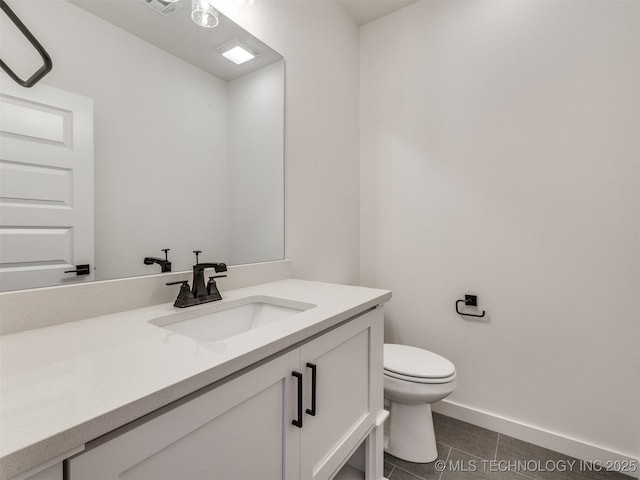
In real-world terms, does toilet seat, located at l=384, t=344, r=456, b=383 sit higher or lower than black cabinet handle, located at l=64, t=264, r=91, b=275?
lower

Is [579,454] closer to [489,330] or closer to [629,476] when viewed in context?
[629,476]

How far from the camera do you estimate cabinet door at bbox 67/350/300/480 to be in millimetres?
448


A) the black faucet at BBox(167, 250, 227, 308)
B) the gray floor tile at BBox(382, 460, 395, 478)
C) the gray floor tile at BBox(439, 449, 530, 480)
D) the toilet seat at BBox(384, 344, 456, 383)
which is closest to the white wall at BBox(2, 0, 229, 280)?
the black faucet at BBox(167, 250, 227, 308)

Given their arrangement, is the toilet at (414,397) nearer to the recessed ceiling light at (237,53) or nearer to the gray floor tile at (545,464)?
the gray floor tile at (545,464)

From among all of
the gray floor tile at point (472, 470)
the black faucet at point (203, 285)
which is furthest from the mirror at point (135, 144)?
the gray floor tile at point (472, 470)

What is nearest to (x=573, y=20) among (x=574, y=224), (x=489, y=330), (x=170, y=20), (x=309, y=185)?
(x=574, y=224)

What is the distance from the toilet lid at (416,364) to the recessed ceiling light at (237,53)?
5.23 feet

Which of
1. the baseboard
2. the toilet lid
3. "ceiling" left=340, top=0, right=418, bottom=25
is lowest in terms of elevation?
the baseboard

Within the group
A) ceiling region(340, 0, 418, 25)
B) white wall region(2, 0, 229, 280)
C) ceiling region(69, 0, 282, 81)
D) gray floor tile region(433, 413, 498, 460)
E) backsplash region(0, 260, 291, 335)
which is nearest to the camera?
backsplash region(0, 260, 291, 335)

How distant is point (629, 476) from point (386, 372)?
1.18 meters

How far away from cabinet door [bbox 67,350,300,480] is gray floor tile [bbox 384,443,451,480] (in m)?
0.96

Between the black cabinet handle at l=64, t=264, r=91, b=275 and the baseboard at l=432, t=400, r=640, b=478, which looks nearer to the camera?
the black cabinet handle at l=64, t=264, r=91, b=275

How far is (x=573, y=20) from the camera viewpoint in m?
1.50

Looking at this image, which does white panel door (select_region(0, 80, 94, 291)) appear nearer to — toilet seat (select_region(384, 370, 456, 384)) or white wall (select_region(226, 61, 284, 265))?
white wall (select_region(226, 61, 284, 265))
